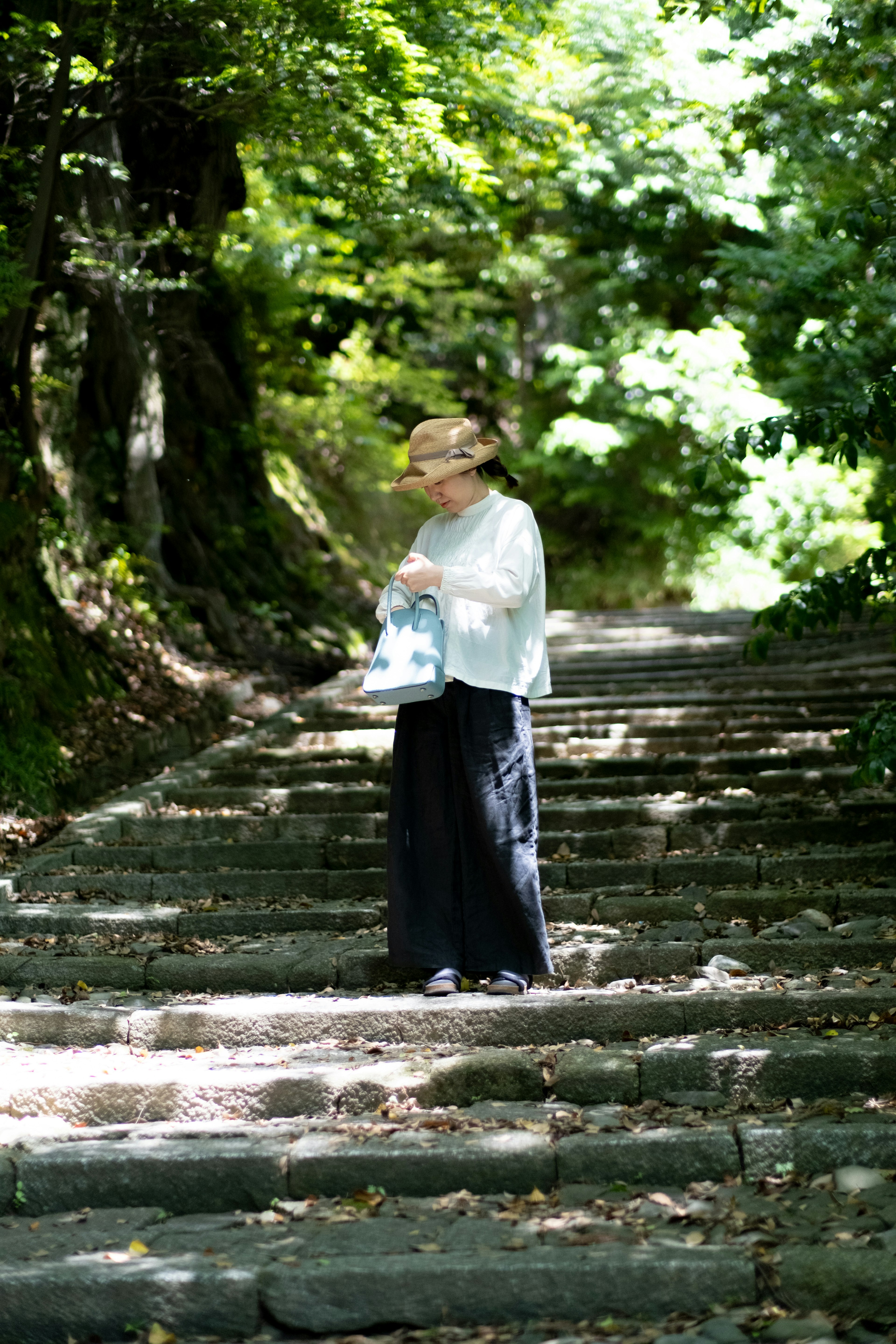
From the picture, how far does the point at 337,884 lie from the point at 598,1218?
2618mm

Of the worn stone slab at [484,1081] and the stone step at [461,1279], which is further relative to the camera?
the worn stone slab at [484,1081]

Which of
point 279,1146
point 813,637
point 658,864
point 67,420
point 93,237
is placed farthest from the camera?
point 813,637

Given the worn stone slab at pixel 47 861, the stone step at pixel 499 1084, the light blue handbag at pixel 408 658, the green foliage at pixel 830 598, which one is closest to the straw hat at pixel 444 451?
the light blue handbag at pixel 408 658

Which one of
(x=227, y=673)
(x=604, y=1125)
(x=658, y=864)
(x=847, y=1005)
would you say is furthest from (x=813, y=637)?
(x=604, y=1125)

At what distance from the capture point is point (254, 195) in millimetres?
12055

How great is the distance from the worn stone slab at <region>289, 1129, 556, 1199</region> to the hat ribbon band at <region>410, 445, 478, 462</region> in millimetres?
2014

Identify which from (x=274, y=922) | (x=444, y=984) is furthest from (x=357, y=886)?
(x=444, y=984)

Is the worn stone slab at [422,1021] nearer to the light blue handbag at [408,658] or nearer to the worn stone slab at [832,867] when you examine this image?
the light blue handbag at [408,658]

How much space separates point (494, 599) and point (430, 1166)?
165cm

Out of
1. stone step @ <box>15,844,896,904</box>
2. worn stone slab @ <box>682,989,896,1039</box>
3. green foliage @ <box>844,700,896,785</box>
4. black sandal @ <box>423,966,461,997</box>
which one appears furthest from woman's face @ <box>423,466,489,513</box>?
stone step @ <box>15,844,896,904</box>

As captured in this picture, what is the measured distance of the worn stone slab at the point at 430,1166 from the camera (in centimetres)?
302

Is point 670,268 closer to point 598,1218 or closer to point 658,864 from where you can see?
point 658,864

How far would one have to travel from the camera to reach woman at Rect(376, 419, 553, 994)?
12.6ft

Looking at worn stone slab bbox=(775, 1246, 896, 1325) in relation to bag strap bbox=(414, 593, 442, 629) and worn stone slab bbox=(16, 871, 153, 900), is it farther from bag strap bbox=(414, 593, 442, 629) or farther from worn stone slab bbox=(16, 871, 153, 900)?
worn stone slab bbox=(16, 871, 153, 900)
